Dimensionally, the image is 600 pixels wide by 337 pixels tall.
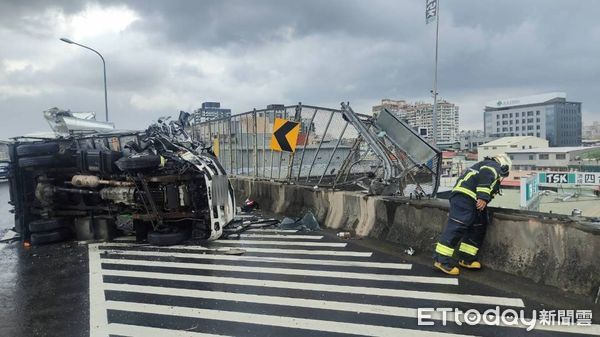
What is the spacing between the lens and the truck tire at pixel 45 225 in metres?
7.38

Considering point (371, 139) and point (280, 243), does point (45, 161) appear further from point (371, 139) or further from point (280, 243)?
point (371, 139)

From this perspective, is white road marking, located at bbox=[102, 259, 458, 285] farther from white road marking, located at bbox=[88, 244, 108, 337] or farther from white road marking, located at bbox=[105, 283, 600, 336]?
white road marking, located at bbox=[105, 283, 600, 336]

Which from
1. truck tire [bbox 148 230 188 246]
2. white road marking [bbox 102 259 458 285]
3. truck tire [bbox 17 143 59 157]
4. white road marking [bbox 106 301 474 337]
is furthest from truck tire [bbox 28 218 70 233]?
white road marking [bbox 106 301 474 337]

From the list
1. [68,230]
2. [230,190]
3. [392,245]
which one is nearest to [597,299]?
[392,245]

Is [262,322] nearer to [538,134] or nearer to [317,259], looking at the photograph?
[317,259]

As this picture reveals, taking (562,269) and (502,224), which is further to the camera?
(502,224)

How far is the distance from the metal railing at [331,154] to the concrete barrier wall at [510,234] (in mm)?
562

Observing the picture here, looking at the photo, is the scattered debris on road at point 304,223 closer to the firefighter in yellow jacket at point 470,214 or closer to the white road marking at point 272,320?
the firefighter in yellow jacket at point 470,214

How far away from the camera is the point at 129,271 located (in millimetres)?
5664

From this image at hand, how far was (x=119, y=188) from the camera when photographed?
23.3ft

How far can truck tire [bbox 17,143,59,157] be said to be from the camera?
7.49 meters

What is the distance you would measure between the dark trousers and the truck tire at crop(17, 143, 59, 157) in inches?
264

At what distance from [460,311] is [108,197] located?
581 cm

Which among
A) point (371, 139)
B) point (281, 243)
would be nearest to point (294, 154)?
point (371, 139)
